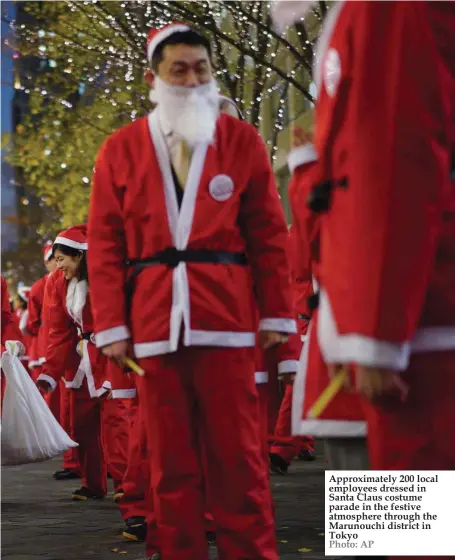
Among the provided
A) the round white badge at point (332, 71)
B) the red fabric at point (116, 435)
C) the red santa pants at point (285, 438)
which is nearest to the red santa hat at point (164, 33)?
the round white badge at point (332, 71)

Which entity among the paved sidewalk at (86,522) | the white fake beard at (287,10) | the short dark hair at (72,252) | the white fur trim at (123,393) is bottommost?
the paved sidewalk at (86,522)

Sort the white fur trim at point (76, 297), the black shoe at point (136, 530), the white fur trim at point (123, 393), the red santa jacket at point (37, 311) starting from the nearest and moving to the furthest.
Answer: the black shoe at point (136, 530) < the white fur trim at point (123, 393) < the white fur trim at point (76, 297) < the red santa jacket at point (37, 311)

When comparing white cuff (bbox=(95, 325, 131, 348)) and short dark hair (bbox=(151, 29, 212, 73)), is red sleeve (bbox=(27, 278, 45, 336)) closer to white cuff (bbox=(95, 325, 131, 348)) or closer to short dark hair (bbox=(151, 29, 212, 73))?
short dark hair (bbox=(151, 29, 212, 73))

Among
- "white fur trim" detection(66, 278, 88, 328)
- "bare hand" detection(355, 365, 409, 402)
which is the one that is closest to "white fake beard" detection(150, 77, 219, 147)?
"bare hand" detection(355, 365, 409, 402)

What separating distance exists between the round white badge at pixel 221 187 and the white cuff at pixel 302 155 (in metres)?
0.51

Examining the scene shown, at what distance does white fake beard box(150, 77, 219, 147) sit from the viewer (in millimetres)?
5082

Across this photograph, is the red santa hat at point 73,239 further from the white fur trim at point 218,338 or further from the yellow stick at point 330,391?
the yellow stick at point 330,391

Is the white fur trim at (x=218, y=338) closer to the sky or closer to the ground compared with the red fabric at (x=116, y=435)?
closer to the sky

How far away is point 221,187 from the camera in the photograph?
505cm

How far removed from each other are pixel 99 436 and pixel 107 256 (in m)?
4.98

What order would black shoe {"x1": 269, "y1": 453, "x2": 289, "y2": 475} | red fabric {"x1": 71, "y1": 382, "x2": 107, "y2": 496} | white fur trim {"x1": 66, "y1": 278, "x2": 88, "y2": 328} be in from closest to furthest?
white fur trim {"x1": 66, "y1": 278, "x2": 88, "y2": 328}, red fabric {"x1": 71, "y1": 382, "x2": 107, "y2": 496}, black shoe {"x1": 269, "y1": 453, "x2": 289, "y2": 475}

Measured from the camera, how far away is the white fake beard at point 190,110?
5.08 meters

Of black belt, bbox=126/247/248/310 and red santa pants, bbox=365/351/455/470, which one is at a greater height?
black belt, bbox=126/247/248/310

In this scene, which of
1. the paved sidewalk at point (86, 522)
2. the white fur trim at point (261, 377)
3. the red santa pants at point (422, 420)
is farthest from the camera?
the white fur trim at point (261, 377)
